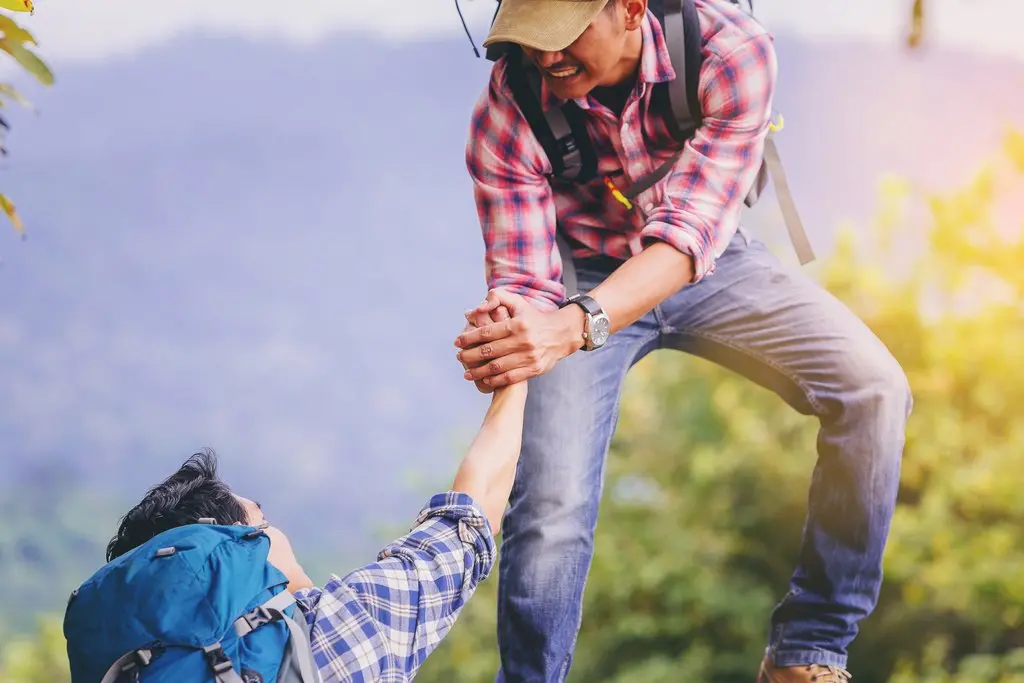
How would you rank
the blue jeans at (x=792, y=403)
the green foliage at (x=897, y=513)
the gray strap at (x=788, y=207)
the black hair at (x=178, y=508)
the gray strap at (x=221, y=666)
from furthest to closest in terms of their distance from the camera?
the green foliage at (x=897, y=513), the gray strap at (x=788, y=207), the blue jeans at (x=792, y=403), the black hair at (x=178, y=508), the gray strap at (x=221, y=666)

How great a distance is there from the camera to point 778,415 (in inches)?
244

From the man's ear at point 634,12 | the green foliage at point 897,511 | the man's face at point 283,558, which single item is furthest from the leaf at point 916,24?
the green foliage at point 897,511

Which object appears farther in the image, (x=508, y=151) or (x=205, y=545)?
(x=508, y=151)

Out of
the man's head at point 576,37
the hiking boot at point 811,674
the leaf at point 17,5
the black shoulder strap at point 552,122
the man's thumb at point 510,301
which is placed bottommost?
the hiking boot at point 811,674

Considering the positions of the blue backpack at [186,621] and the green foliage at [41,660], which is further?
the green foliage at [41,660]

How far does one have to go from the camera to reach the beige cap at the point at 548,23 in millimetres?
2137

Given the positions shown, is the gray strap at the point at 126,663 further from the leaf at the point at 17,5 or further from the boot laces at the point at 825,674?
the boot laces at the point at 825,674

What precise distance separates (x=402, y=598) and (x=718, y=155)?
102 centimetres

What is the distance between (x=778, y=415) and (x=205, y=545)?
491cm

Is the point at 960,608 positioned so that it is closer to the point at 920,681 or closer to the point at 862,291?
the point at 920,681

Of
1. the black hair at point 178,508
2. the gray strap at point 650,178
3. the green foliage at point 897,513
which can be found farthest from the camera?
the green foliage at point 897,513

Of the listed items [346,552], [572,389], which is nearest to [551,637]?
[572,389]

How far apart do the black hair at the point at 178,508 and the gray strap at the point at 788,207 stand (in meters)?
1.29

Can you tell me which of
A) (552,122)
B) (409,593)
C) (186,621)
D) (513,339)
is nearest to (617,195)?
(552,122)
